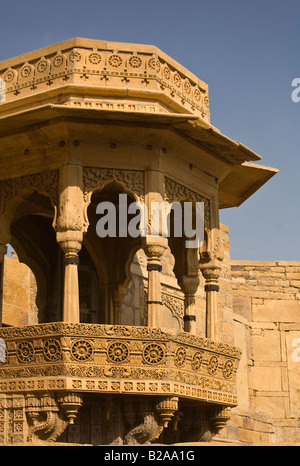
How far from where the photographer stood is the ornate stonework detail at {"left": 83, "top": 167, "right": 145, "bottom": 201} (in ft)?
38.8

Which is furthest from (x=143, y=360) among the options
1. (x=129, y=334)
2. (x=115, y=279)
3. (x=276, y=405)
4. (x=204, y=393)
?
(x=276, y=405)

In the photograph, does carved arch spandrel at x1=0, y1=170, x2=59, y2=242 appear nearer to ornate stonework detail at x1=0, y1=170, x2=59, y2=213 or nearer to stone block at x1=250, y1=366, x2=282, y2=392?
ornate stonework detail at x1=0, y1=170, x2=59, y2=213

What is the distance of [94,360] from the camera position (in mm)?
10992

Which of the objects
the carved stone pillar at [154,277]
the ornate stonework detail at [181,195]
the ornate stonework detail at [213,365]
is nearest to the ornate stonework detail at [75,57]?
the ornate stonework detail at [181,195]

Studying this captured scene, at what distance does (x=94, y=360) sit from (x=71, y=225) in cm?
164

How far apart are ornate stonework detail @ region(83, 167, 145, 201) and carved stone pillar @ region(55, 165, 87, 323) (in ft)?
0.39

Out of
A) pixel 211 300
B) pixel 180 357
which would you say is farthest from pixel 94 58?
pixel 180 357

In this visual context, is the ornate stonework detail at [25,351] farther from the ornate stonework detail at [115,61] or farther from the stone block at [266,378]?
the stone block at [266,378]

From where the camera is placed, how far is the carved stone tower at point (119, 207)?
11016 mm

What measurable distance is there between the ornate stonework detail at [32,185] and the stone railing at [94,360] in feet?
5.61

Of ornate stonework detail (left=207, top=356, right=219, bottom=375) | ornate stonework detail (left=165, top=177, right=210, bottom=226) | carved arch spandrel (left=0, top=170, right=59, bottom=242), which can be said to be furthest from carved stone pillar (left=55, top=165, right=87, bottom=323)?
ornate stonework detail (left=207, top=356, right=219, bottom=375)

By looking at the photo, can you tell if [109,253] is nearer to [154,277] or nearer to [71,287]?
[154,277]

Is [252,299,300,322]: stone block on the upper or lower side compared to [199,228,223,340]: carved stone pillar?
upper

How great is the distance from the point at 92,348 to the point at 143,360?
61 centimetres
